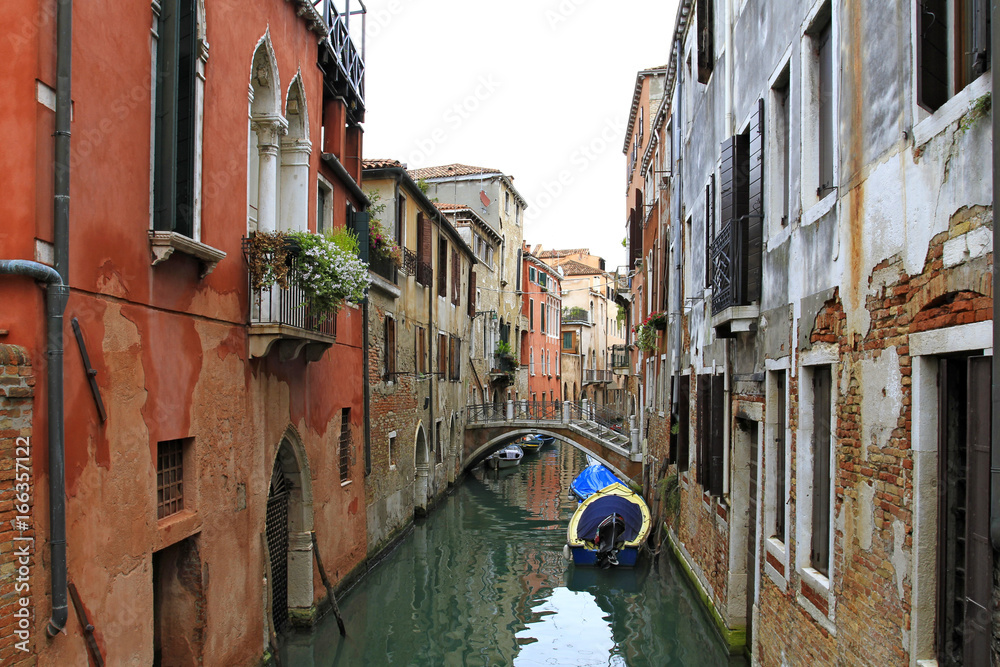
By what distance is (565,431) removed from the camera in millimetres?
Result: 22844

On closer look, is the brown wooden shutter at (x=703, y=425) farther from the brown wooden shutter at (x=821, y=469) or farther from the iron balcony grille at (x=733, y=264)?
the brown wooden shutter at (x=821, y=469)

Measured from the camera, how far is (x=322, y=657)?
354 inches

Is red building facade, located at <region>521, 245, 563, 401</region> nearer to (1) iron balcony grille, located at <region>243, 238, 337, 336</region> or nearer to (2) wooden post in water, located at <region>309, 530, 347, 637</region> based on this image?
(2) wooden post in water, located at <region>309, 530, 347, 637</region>

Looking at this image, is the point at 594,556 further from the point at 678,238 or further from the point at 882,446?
the point at 882,446

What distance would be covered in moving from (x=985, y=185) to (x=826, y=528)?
312 centimetres

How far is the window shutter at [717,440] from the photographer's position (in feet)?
29.3

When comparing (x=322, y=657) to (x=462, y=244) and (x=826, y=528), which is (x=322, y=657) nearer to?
(x=826, y=528)

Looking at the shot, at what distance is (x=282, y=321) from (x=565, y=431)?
15.7 metres

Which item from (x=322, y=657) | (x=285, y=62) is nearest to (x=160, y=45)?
(x=285, y=62)

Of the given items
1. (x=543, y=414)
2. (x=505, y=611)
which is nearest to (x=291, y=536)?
(x=505, y=611)

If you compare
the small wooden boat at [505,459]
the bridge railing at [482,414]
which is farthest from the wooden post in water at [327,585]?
the small wooden boat at [505,459]

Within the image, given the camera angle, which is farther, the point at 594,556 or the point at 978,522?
the point at 594,556

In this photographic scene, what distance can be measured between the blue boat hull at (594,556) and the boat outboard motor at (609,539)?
103 mm

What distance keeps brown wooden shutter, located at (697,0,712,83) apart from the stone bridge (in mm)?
10405
